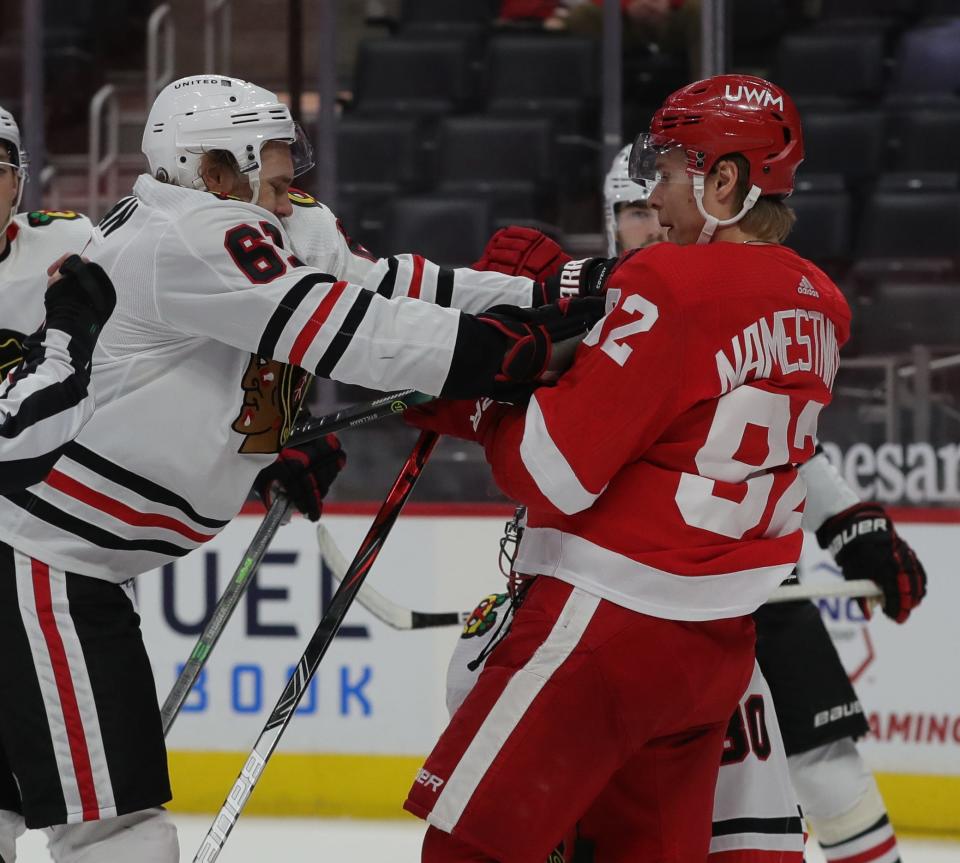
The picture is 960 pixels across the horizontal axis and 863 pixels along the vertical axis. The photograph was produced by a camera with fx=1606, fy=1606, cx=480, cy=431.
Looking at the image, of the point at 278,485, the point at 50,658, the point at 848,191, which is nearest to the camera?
the point at 50,658

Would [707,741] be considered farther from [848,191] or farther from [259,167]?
Answer: [848,191]

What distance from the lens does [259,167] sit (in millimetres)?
1951

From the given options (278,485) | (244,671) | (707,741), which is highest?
(278,485)

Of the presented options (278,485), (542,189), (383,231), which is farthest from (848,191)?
(278,485)

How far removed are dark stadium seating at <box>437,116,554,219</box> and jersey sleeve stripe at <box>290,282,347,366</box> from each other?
2789 millimetres

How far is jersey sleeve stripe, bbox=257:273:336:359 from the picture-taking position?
1.78 meters

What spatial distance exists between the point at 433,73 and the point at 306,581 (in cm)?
201

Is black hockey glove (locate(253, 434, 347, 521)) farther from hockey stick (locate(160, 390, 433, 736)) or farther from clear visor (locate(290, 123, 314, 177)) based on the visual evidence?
clear visor (locate(290, 123, 314, 177))

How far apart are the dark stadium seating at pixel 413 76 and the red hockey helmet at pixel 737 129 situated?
2.96 metres

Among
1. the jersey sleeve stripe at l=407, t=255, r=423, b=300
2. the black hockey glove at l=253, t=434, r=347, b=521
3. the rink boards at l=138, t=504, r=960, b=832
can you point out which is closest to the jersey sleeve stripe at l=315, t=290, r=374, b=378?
the jersey sleeve stripe at l=407, t=255, r=423, b=300

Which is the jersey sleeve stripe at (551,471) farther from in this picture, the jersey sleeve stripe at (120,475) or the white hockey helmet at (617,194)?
the white hockey helmet at (617,194)

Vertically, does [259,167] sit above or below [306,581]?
above

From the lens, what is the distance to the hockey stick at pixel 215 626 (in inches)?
85.8

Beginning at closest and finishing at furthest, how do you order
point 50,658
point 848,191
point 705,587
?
point 705,587
point 50,658
point 848,191
